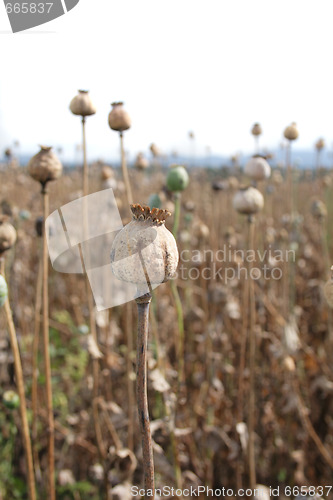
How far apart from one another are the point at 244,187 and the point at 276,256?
1308mm

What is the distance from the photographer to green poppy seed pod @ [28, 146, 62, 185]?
3.50 feet

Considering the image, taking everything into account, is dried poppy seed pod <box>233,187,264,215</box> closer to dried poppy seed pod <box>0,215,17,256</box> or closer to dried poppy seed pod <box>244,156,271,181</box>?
dried poppy seed pod <box>244,156,271,181</box>

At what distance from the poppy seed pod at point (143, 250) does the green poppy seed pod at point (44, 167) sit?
23.7 inches

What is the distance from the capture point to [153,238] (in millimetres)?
536

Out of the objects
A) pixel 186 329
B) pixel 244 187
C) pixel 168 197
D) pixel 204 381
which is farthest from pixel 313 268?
pixel 244 187

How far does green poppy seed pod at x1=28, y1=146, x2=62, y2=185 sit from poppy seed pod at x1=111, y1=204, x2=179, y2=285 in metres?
0.60

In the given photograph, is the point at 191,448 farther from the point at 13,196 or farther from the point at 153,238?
the point at 13,196

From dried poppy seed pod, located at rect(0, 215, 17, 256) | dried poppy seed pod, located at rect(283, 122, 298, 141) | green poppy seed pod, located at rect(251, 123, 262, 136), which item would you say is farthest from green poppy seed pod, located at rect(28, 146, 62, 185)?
green poppy seed pod, located at rect(251, 123, 262, 136)

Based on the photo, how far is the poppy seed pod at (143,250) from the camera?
1.74ft

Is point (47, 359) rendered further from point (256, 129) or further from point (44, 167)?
point (256, 129)

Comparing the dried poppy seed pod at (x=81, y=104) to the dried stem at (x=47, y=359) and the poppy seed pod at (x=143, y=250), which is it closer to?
the dried stem at (x=47, y=359)

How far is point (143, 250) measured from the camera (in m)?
0.53

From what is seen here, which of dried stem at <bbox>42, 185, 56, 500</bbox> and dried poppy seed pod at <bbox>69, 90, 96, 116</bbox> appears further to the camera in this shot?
dried poppy seed pod at <bbox>69, 90, 96, 116</bbox>

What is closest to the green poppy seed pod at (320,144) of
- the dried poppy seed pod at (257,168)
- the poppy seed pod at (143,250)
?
the dried poppy seed pod at (257,168)
